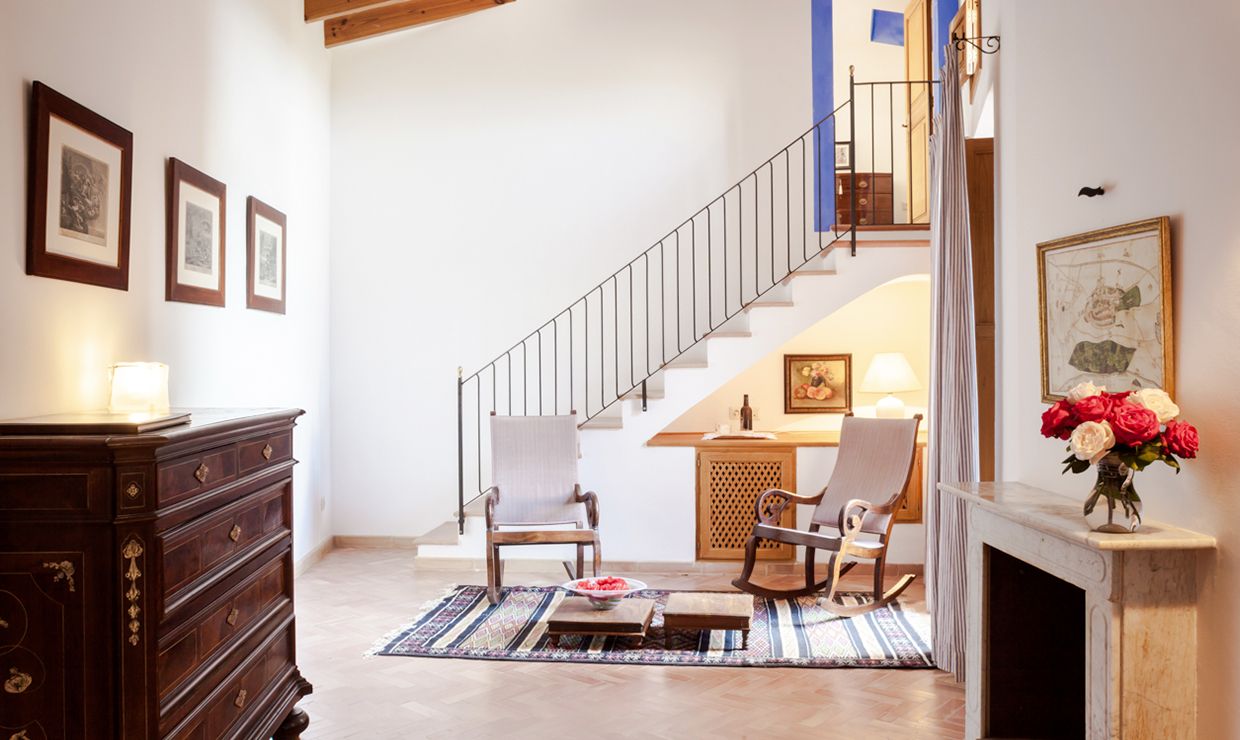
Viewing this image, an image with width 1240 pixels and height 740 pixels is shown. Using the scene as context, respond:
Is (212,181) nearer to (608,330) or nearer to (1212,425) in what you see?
(608,330)

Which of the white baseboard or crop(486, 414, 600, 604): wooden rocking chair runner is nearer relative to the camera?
crop(486, 414, 600, 604): wooden rocking chair runner

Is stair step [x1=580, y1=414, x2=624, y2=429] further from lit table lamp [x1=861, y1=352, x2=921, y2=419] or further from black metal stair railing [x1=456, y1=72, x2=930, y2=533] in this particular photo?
lit table lamp [x1=861, y1=352, x2=921, y2=419]

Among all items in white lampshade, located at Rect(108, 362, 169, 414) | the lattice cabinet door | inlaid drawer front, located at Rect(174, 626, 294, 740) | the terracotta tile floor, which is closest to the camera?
inlaid drawer front, located at Rect(174, 626, 294, 740)

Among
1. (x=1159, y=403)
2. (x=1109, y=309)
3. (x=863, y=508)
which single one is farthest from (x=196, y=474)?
(x=863, y=508)

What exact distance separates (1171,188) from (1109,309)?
0.45 metres

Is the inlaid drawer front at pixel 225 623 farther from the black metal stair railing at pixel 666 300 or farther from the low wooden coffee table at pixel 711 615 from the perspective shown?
the black metal stair railing at pixel 666 300

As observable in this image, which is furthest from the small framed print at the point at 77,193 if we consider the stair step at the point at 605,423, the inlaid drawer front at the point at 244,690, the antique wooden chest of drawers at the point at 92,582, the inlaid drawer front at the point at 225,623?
the stair step at the point at 605,423

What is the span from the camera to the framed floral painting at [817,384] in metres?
7.61

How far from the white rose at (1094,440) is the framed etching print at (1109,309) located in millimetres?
329

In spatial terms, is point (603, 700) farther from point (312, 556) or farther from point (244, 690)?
point (312, 556)

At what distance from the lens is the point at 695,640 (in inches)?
194

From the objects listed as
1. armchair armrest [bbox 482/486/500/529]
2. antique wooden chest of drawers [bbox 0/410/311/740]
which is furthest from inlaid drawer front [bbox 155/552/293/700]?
armchair armrest [bbox 482/486/500/529]

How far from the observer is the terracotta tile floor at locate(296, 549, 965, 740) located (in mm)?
3758

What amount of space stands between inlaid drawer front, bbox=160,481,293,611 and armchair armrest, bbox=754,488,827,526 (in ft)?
10.2
